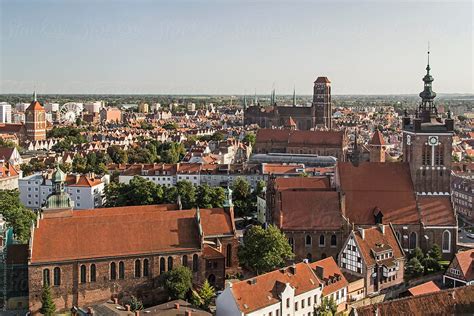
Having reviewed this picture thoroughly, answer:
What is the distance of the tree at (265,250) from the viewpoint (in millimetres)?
49562

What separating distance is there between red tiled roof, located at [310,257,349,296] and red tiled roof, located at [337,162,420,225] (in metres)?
9.40

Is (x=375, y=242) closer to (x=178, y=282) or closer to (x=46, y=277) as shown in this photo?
(x=178, y=282)

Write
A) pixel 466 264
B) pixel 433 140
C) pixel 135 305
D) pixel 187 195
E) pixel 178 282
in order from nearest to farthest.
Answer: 1. pixel 135 305
2. pixel 178 282
3. pixel 466 264
4. pixel 433 140
5. pixel 187 195

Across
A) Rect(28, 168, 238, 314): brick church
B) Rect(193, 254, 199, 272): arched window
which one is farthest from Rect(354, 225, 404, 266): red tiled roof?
Rect(193, 254, 199, 272): arched window

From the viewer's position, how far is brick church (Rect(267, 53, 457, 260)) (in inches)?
2164

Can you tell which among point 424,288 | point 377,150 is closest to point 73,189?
point 377,150

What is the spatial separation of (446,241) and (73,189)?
2026 inches

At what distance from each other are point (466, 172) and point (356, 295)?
183 feet

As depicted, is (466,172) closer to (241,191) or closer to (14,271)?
(241,191)

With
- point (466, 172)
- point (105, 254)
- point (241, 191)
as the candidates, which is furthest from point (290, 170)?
point (105, 254)

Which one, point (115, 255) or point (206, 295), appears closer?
point (206, 295)

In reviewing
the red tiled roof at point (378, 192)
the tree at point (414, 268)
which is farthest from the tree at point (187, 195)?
the tree at point (414, 268)

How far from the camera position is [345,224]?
54.6 metres

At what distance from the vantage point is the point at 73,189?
86938 millimetres
